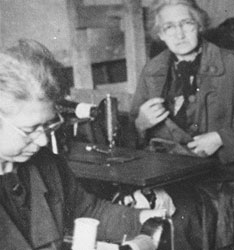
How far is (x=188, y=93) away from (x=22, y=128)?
176 cm

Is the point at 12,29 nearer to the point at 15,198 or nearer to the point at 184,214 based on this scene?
the point at 184,214

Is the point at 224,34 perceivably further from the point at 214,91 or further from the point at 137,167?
the point at 137,167

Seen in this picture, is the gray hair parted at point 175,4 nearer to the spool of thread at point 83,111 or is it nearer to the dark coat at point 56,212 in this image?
the spool of thread at point 83,111

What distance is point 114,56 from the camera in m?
4.53

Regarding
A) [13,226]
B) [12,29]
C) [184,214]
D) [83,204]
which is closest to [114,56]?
[12,29]

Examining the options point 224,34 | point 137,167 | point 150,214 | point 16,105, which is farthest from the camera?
point 224,34

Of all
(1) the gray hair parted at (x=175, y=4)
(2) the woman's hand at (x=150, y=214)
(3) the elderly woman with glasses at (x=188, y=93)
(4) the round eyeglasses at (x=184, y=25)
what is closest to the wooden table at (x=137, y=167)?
(2) the woman's hand at (x=150, y=214)

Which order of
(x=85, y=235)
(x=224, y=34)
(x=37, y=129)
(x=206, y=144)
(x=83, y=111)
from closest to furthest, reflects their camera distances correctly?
(x=85, y=235) → (x=37, y=129) → (x=83, y=111) → (x=206, y=144) → (x=224, y=34)

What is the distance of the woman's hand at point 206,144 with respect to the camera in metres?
3.31

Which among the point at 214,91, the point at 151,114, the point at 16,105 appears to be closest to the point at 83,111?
the point at 151,114

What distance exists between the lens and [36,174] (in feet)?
6.89

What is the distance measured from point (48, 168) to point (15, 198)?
220mm

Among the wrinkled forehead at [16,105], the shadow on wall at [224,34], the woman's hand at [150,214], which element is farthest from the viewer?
the shadow on wall at [224,34]

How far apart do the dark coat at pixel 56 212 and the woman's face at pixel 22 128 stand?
0.17 m
